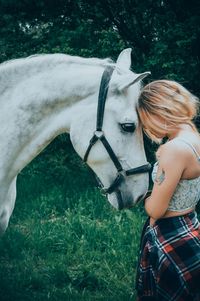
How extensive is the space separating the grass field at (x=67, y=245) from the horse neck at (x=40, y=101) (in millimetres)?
1542

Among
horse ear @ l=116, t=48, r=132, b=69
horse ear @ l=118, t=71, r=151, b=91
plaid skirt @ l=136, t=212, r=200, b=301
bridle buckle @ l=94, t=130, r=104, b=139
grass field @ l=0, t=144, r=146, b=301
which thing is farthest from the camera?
grass field @ l=0, t=144, r=146, b=301

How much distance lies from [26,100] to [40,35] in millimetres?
3360

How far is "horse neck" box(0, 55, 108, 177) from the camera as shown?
2.93m

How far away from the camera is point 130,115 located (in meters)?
2.75

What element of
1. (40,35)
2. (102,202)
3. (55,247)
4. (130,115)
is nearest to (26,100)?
(130,115)

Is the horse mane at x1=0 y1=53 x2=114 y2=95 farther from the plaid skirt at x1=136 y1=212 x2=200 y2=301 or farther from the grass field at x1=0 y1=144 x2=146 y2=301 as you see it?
the grass field at x1=0 y1=144 x2=146 y2=301

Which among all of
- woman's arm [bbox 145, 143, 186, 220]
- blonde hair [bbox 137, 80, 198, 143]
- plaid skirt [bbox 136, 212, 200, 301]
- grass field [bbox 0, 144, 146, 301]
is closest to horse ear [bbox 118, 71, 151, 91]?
blonde hair [bbox 137, 80, 198, 143]

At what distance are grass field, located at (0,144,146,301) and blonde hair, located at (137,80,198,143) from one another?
188 cm

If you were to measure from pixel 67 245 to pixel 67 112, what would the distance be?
6.98 ft

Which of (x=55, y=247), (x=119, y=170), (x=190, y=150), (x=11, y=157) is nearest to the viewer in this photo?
(x=190, y=150)

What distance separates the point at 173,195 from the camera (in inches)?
98.7

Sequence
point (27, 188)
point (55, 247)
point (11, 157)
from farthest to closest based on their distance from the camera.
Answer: point (27, 188), point (55, 247), point (11, 157)

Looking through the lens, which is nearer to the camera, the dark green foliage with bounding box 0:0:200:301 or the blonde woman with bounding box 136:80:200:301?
the blonde woman with bounding box 136:80:200:301

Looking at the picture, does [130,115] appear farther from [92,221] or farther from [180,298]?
[92,221]
